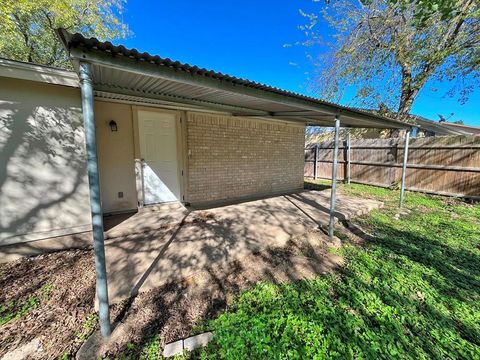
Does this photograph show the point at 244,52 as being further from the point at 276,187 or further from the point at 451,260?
the point at 451,260

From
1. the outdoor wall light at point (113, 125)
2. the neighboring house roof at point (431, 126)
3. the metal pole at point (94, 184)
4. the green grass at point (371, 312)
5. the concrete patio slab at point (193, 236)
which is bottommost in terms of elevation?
the green grass at point (371, 312)

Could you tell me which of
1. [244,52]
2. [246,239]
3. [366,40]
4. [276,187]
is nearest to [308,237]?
[246,239]

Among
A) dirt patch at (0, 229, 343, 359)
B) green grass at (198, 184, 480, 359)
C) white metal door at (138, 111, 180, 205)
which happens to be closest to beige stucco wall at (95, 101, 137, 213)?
white metal door at (138, 111, 180, 205)

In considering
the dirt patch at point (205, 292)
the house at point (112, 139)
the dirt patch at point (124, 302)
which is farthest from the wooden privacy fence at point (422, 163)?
the dirt patch at point (124, 302)

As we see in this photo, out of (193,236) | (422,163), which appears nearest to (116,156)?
(193,236)

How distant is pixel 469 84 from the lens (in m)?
9.87

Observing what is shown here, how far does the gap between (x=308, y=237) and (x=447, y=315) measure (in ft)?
6.51

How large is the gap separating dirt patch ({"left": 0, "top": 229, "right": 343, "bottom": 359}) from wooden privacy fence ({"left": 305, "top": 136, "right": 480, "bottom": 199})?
21.7ft

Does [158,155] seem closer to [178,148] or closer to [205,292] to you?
[178,148]

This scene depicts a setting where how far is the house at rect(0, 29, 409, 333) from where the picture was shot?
6.29 ft

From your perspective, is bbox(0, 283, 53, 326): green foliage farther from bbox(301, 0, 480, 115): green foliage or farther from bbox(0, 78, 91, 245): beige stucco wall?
bbox(301, 0, 480, 115): green foliage

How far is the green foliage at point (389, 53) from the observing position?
8.40 meters

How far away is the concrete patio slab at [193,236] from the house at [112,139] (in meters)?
0.63

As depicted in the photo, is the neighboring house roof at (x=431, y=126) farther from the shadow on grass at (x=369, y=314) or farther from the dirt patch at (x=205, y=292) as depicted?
the dirt patch at (x=205, y=292)
